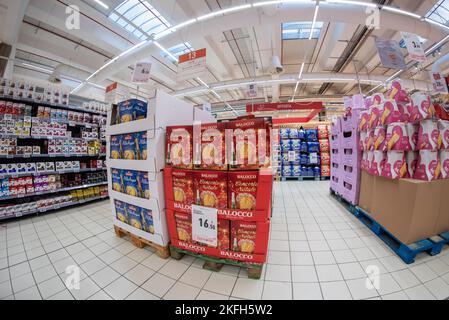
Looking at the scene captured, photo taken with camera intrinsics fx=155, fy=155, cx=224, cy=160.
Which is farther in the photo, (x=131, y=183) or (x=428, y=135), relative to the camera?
(x=131, y=183)

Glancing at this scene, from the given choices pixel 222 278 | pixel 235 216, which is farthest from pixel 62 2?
pixel 222 278

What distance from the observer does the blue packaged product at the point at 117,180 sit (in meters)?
2.23

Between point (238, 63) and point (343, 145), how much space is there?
4.99 m

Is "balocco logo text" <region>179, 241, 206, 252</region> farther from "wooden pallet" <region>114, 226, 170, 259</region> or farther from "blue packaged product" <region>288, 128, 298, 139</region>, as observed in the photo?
"blue packaged product" <region>288, 128, 298, 139</region>

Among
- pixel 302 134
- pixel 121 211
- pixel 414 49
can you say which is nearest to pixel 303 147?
pixel 302 134

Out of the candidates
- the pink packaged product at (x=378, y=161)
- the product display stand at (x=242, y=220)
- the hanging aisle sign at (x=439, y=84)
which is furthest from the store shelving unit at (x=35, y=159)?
the hanging aisle sign at (x=439, y=84)

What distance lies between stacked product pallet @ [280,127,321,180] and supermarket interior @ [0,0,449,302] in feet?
6.27

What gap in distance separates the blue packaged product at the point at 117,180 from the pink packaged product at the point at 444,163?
4.23 meters

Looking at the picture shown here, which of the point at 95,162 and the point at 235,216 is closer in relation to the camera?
the point at 235,216

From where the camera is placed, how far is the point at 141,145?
1950 mm

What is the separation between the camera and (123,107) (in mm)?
2164

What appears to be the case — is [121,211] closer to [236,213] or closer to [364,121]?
[236,213]

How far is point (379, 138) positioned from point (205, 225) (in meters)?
2.67
